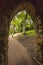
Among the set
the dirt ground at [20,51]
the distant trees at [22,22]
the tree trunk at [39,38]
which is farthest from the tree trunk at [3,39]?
the distant trees at [22,22]

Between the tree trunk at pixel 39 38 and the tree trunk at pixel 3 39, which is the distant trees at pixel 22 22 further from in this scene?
the tree trunk at pixel 3 39

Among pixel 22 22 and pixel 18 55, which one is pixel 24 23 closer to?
pixel 22 22

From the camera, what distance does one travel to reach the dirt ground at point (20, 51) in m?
10.5

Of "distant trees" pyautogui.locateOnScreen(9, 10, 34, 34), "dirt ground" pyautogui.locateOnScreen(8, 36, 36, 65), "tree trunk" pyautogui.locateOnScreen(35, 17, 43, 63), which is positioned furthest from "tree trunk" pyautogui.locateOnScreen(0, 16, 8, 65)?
"distant trees" pyautogui.locateOnScreen(9, 10, 34, 34)

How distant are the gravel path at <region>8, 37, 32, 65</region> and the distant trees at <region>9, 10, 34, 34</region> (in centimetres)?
177

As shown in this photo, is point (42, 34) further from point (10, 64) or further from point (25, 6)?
point (10, 64)

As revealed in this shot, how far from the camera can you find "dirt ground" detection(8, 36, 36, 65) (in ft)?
34.4

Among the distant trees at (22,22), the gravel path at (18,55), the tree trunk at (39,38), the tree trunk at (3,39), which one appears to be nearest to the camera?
the tree trunk at (3,39)

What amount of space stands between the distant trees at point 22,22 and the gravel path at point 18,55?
1769mm

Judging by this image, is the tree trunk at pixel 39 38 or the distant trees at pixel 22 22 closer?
the tree trunk at pixel 39 38

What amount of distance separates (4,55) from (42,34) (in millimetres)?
2306

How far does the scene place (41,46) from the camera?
8.80m

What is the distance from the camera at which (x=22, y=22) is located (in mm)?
14453

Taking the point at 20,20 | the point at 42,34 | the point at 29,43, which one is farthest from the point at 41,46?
the point at 20,20
